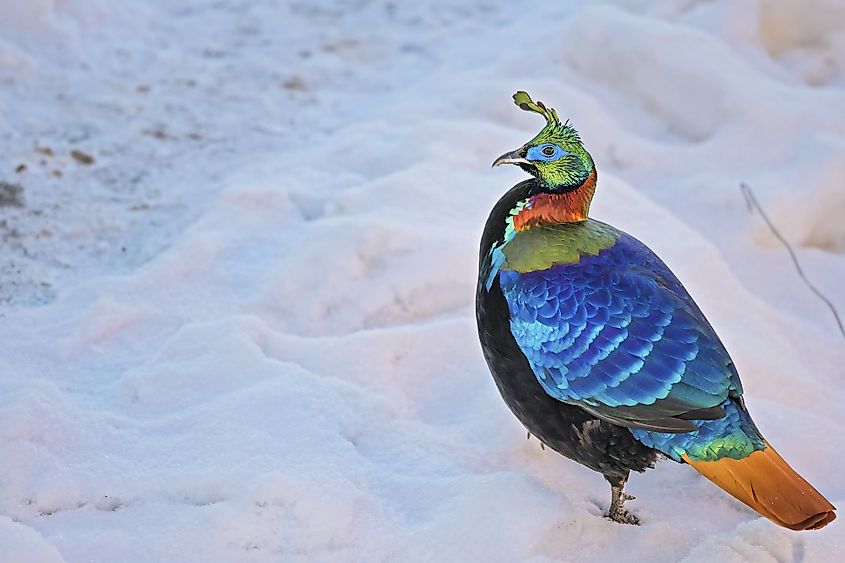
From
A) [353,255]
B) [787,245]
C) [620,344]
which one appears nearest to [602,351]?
[620,344]

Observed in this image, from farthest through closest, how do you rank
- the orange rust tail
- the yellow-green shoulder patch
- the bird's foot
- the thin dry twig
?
the thin dry twig < the bird's foot < the yellow-green shoulder patch < the orange rust tail

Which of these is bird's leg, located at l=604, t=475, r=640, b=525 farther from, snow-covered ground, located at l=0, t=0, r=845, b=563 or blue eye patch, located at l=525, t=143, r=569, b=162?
blue eye patch, located at l=525, t=143, r=569, b=162

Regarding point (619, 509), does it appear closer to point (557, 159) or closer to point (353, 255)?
point (557, 159)

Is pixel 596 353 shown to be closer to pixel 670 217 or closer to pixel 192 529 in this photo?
pixel 192 529

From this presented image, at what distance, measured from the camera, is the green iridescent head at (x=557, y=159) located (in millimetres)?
2041

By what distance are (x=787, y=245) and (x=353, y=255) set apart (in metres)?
1.53

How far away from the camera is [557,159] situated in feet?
6.70

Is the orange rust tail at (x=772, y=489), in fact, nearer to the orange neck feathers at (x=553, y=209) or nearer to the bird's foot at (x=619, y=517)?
the bird's foot at (x=619, y=517)

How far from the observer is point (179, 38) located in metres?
4.54

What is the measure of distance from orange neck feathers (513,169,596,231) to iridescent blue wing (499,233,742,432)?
0.13m

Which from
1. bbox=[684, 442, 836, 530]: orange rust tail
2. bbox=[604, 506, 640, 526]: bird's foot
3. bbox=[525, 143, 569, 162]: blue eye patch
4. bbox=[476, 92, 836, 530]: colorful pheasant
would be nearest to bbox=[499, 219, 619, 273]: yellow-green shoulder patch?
bbox=[476, 92, 836, 530]: colorful pheasant

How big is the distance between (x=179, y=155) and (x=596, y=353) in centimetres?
234

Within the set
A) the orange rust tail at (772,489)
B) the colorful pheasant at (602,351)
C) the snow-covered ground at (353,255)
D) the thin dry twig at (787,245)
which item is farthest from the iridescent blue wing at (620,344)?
the thin dry twig at (787,245)

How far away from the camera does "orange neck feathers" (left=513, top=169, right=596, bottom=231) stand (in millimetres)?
2064
